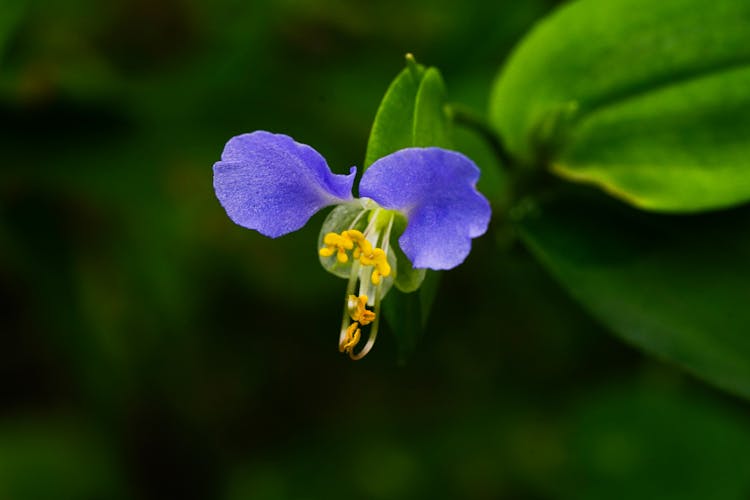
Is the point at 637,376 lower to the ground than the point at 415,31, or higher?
lower

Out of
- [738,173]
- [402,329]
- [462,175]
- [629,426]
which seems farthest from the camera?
[629,426]

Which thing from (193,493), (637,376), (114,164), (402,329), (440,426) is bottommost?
(193,493)

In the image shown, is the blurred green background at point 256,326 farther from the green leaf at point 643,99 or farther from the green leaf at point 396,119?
the green leaf at point 396,119

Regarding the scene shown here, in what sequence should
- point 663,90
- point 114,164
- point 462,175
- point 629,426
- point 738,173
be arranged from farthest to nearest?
point 629,426 → point 114,164 → point 663,90 → point 738,173 → point 462,175

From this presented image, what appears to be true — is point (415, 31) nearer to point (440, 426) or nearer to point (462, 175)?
point (440, 426)

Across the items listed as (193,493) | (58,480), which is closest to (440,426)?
(193,493)

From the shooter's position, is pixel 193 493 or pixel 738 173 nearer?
pixel 738 173

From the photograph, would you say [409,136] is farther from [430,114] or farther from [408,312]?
[408,312]
